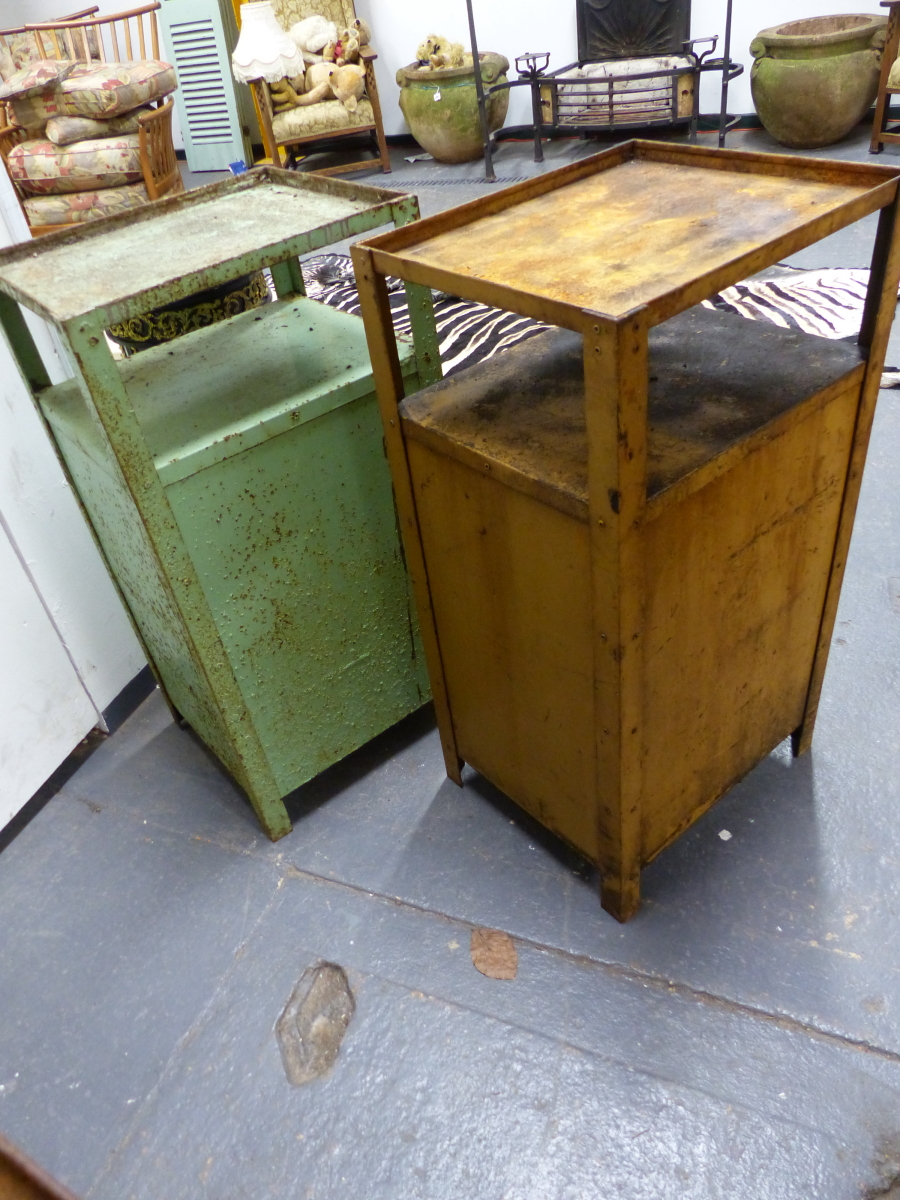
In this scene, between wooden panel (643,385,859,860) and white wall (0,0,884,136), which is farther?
white wall (0,0,884,136)

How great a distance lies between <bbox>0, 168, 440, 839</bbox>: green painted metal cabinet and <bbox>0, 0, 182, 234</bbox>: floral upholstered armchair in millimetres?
3766

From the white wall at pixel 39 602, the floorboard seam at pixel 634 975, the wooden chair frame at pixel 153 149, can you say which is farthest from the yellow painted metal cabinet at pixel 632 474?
the wooden chair frame at pixel 153 149

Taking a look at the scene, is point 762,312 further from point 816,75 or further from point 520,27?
point 520,27

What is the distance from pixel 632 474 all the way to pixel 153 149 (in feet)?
16.3

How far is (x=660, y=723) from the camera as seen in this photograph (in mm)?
1291

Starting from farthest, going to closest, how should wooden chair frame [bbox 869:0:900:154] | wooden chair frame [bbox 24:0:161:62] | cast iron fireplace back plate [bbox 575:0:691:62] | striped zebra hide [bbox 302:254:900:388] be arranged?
wooden chair frame [bbox 24:0:161:62] → cast iron fireplace back plate [bbox 575:0:691:62] → wooden chair frame [bbox 869:0:900:154] → striped zebra hide [bbox 302:254:900:388]

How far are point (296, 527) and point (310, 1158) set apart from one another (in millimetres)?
985

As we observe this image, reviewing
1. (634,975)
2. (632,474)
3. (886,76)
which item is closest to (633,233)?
(632,474)

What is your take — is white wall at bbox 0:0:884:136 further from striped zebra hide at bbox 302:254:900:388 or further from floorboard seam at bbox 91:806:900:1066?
floorboard seam at bbox 91:806:900:1066

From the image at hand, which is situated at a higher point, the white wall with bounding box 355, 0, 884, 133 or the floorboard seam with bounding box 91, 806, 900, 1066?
the white wall with bounding box 355, 0, 884, 133

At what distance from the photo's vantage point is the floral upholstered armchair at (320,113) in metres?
5.39

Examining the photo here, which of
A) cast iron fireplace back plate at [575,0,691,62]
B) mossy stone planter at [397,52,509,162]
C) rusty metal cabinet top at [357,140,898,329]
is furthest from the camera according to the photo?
mossy stone planter at [397,52,509,162]

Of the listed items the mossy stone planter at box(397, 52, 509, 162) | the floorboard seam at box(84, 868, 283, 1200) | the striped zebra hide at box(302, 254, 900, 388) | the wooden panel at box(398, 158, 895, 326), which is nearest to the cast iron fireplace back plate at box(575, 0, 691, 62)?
the mossy stone planter at box(397, 52, 509, 162)

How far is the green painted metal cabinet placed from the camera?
4.32 ft
